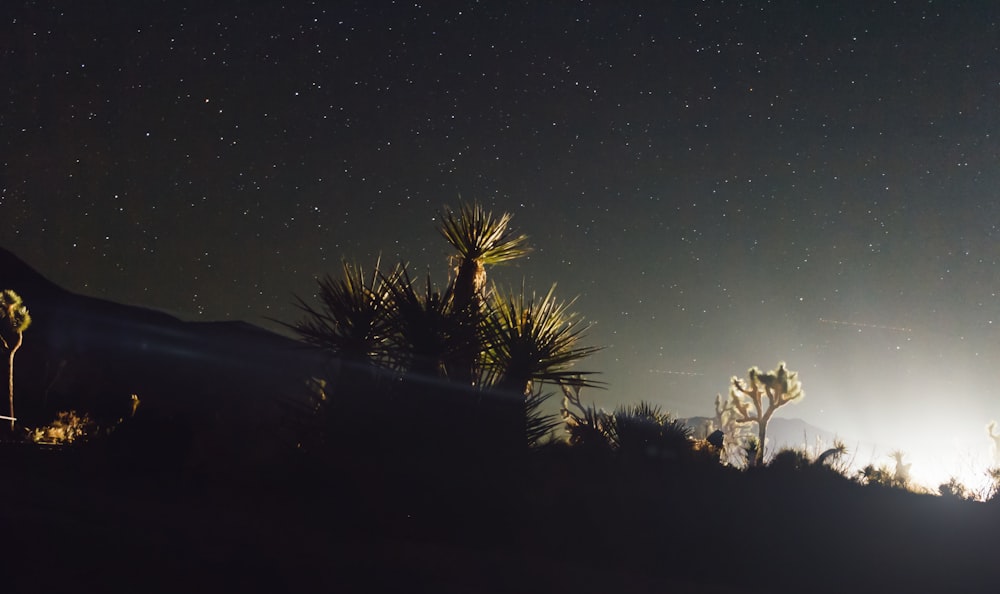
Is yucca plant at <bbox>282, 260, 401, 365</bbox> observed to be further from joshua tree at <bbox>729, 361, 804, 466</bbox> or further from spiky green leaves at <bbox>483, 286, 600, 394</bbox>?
joshua tree at <bbox>729, 361, 804, 466</bbox>

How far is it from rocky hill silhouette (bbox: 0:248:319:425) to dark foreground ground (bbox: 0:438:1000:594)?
32446 millimetres

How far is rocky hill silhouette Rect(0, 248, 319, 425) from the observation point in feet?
136

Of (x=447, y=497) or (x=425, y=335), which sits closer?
(x=447, y=497)

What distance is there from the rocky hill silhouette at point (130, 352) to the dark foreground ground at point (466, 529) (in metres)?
32.4

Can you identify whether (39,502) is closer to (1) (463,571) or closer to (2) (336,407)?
(2) (336,407)

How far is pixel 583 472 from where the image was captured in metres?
6.38

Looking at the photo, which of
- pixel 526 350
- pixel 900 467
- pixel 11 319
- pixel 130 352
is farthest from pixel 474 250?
pixel 130 352

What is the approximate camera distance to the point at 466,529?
16.8 feet

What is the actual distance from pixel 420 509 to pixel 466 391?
1575mm

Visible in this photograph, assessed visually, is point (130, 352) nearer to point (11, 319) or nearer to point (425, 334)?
point (11, 319)

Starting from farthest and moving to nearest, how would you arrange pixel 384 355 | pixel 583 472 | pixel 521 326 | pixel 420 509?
1. pixel 521 326
2. pixel 384 355
3. pixel 583 472
4. pixel 420 509

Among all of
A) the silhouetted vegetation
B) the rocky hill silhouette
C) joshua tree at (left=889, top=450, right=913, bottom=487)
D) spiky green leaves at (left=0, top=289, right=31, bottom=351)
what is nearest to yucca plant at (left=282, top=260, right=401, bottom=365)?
the silhouetted vegetation

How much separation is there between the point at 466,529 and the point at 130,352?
202 ft

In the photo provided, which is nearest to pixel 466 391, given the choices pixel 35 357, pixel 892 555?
pixel 892 555
